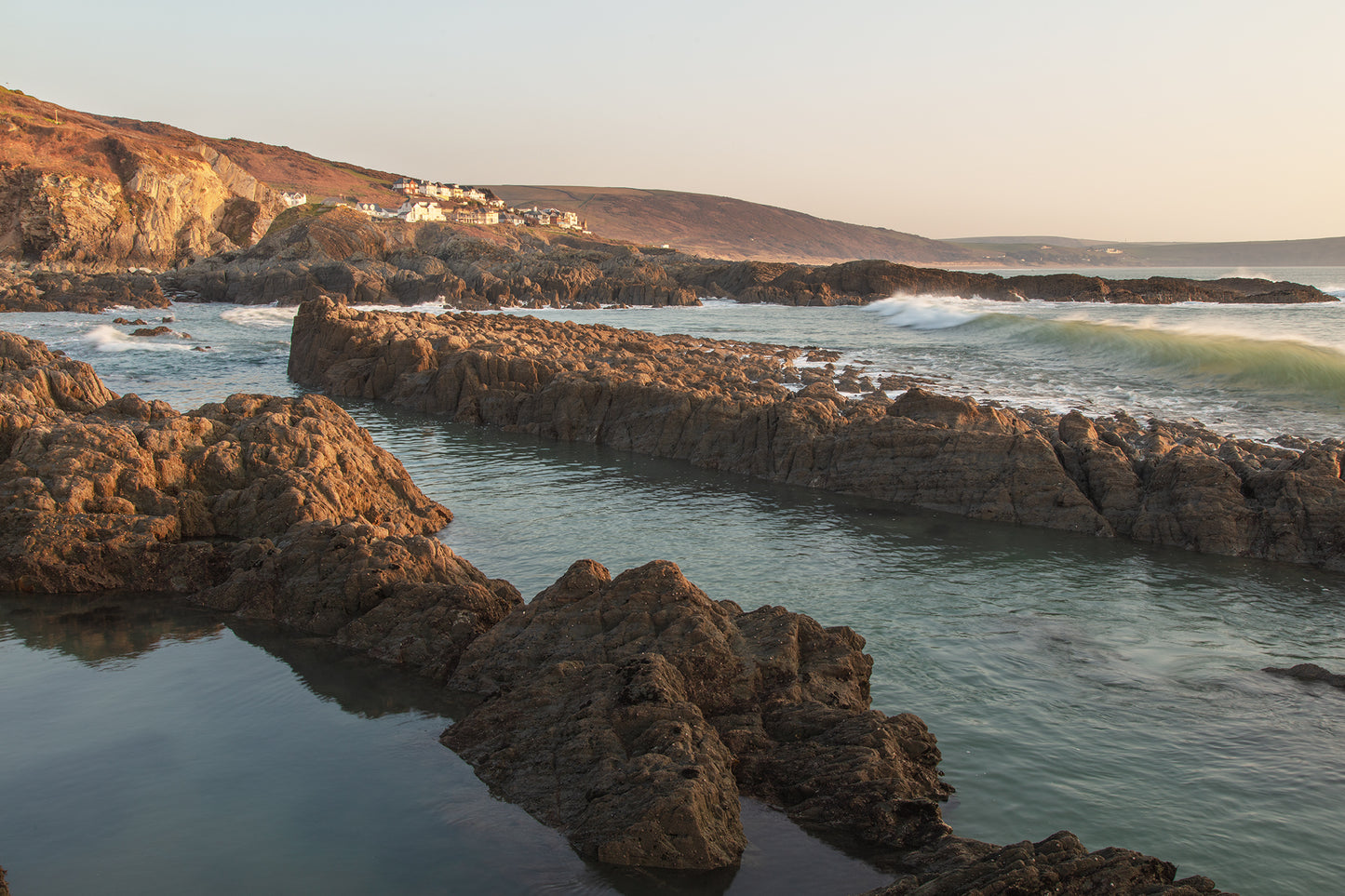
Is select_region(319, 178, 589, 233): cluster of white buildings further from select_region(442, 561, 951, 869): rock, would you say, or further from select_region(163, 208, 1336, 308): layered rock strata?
select_region(442, 561, 951, 869): rock

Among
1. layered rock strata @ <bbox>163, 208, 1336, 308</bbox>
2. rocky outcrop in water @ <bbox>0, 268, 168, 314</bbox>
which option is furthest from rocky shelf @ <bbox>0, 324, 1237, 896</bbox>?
layered rock strata @ <bbox>163, 208, 1336, 308</bbox>

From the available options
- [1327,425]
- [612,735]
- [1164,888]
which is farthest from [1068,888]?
[1327,425]

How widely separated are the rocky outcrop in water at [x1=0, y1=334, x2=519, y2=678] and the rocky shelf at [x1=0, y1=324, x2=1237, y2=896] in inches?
1.1

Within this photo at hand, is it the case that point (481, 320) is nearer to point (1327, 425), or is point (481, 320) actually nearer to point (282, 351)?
point (282, 351)

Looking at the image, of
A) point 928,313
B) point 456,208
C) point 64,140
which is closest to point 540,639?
point 928,313

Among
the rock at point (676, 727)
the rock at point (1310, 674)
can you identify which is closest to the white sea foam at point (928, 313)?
the rock at point (1310, 674)

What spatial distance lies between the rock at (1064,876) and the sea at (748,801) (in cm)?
119

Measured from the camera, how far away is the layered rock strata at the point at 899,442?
1351 cm

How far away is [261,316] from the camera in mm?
50906

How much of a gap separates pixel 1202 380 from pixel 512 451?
2245 centimetres

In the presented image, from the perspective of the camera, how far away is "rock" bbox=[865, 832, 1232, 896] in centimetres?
443

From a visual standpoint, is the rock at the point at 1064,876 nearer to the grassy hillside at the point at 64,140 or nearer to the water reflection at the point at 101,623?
the water reflection at the point at 101,623

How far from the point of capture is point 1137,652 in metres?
9.73

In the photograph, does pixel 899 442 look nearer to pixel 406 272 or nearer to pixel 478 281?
pixel 478 281
